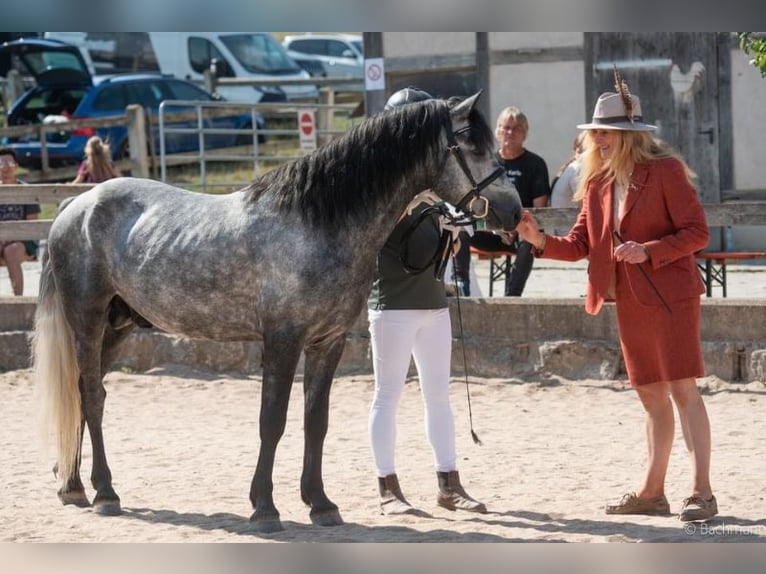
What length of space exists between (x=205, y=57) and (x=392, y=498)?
63.7ft

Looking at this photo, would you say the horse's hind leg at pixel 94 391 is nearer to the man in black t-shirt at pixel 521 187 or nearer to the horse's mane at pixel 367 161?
the horse's mane at pixel 367 161

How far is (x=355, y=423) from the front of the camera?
26.2 feet

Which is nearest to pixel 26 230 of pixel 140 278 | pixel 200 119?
pixel 140 278

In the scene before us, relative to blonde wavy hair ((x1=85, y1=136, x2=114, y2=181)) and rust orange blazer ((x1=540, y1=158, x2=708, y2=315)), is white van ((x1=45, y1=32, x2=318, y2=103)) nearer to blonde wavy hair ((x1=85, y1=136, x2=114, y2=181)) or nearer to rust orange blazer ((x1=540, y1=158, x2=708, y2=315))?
blonde wavy hair ((x1=85, y1=136, x2=114, y2=181))

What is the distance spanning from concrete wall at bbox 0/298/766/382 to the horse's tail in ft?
Result: 9.93

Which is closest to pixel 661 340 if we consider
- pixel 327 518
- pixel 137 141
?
pixel 327 518

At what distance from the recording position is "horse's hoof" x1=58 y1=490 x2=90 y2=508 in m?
6.17

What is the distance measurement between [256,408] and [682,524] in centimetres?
371

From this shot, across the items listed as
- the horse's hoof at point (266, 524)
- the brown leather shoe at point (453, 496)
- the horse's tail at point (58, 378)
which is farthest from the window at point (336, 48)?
the horse's hoof at point (266, 524)

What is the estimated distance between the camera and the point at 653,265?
17.6 feet

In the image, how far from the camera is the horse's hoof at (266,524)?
5492 mm

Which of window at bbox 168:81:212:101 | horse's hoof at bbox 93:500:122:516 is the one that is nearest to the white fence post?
window at bbox 168:81:212:101

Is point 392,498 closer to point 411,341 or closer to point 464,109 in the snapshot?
point 411,341
